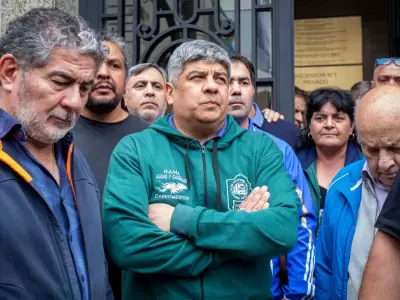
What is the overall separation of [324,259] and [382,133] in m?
0.69

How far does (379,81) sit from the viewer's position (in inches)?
154

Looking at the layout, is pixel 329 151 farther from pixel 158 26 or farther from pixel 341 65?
pixel 341 65

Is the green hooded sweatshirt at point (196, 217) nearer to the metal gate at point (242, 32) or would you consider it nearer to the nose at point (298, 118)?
the metal gate at point (242, 32)

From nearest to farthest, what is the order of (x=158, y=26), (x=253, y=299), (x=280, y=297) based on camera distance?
1. (x=253, y=299)
2. (x=280, y=297)
3. (x=158, y=26)

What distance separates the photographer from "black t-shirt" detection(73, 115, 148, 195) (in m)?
2.97

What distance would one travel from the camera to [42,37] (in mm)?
1884

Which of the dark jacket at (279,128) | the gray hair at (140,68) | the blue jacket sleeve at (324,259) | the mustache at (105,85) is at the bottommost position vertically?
the blue jacket sleeve at (324,259)

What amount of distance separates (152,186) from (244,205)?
0.41 meters

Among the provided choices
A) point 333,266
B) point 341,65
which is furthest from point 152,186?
point 341,65

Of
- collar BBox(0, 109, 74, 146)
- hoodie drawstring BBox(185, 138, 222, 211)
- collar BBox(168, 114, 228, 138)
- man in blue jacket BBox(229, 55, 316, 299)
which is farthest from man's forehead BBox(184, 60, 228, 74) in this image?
collar BBox(0, 109, 74, 146)

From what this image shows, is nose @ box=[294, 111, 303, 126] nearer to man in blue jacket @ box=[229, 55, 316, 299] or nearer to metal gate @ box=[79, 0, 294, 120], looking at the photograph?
metal gate @ box=[79, 0, 294, 120]

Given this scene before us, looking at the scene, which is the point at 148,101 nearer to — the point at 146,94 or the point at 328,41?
the point at 146,94

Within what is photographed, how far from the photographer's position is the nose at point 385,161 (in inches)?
98.5

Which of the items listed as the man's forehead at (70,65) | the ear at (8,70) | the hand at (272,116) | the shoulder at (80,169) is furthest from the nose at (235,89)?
the ear at (8,70)
